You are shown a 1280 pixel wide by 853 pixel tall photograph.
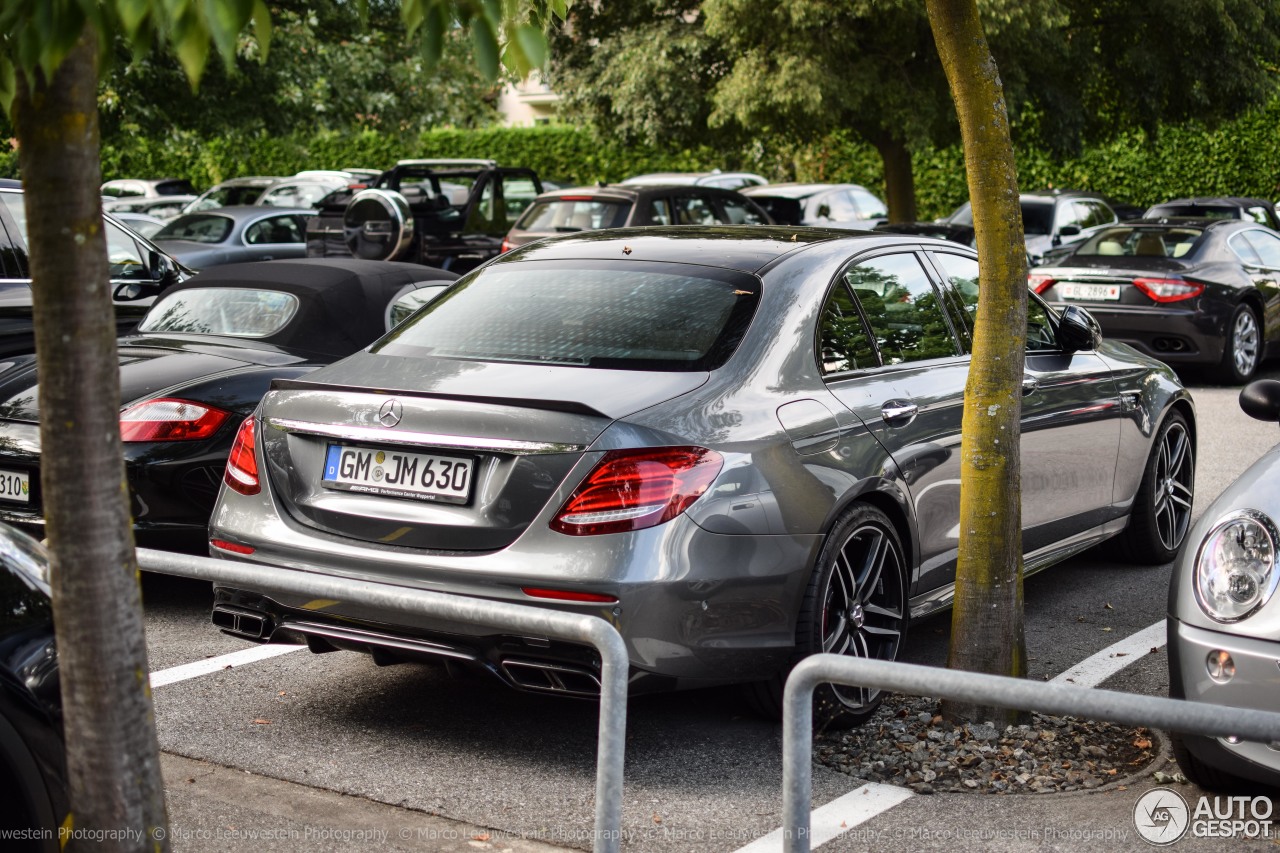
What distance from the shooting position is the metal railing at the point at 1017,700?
96.0 inches

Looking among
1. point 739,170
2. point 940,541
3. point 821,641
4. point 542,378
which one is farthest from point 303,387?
point 739,170

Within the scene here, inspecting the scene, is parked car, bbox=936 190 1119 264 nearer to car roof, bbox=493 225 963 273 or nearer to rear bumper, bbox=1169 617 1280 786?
car roof, bbox=493 225 963 273

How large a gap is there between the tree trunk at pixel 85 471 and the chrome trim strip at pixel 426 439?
1.68m

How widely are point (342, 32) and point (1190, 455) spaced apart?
19192 millimetres

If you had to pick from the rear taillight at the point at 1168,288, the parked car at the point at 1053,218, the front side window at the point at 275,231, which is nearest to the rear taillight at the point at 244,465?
the rear taillight at the point at 1168,288

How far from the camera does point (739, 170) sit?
1335 inches

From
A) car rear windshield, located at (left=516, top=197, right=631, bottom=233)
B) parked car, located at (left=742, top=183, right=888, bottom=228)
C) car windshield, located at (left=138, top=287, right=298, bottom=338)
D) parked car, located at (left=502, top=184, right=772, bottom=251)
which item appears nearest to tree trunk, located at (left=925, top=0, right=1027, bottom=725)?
car windshield, located at (left=138, top=287, right=298, bottom=338)

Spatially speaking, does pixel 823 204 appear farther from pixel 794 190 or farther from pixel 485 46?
pixel 485 46

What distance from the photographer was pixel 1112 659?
5.60m

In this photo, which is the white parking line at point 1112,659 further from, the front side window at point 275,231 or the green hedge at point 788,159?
the green hedge at point 788,159

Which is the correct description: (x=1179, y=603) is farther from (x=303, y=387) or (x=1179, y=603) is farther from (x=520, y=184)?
(x=520, y=184)

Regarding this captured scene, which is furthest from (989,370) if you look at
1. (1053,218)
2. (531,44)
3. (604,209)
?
(1053,218)

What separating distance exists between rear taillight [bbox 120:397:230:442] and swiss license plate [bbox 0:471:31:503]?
42 centimetres

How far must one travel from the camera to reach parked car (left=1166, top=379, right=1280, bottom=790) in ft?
12.6
